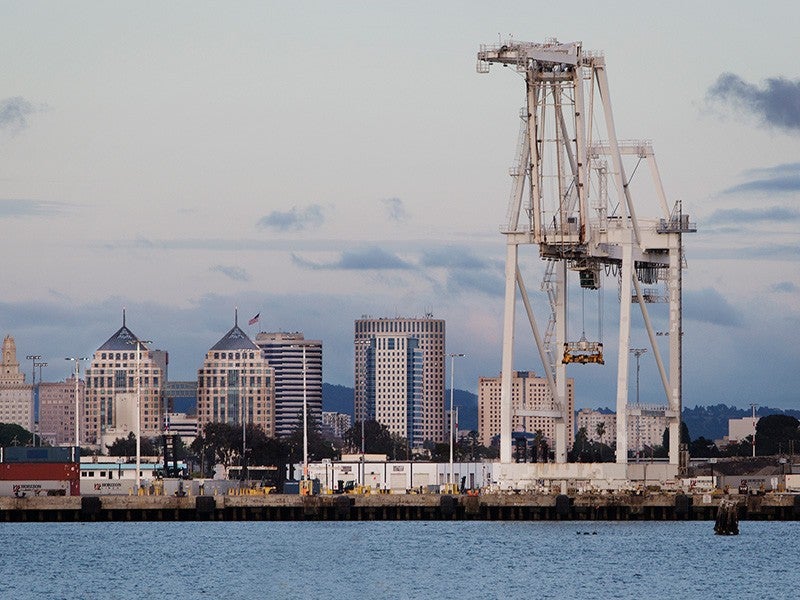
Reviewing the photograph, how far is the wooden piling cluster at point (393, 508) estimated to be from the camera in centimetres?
9844

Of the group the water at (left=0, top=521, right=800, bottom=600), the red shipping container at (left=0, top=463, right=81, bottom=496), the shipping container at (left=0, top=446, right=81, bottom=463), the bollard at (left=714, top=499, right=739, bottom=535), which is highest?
the shipping container at (left=0, top=446, right=81, bottom=463)

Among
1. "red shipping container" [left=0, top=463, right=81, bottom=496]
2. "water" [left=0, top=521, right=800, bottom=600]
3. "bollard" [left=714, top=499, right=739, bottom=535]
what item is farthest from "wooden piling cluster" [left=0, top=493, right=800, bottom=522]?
"red shipping container" [left=0, top=463, right=81, bottom=496]

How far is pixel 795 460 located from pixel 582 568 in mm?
120307

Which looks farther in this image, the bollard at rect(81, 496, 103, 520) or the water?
the bollard at rect(81, 496, 103, 520)

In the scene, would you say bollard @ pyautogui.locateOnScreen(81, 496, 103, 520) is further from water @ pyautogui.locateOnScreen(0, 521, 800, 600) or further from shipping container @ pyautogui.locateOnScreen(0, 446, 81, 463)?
shipping container @ pyautogui.locateOnScreen(0, 446, 81, 463)

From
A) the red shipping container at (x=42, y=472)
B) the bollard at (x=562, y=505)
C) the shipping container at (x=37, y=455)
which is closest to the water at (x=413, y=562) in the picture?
the bollard at (x=562, y=505)

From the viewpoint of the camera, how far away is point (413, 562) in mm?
77875

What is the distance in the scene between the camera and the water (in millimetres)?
66750

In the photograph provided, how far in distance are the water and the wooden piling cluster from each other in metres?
0.87

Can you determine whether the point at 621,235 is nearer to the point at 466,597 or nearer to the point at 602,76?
the point at 602,76

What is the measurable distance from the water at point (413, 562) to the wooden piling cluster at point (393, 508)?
0.87 meters

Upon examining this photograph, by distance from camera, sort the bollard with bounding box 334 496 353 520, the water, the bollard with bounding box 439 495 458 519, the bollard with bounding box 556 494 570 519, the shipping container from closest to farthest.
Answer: the water → the bollard with bounding box 556 494 570 519 → the bollard with bounding box 439 495 458 519 → the bollard with bounding box 334 496 353 520 → the shipping container

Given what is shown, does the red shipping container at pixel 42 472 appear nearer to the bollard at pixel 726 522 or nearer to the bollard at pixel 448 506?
the bollard at pixel 448 506

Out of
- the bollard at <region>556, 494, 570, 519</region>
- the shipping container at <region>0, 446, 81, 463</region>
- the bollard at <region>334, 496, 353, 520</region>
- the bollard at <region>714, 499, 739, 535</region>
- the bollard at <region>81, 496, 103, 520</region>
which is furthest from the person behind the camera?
the shipping container at <region>0, 446, 81, 463</region>
